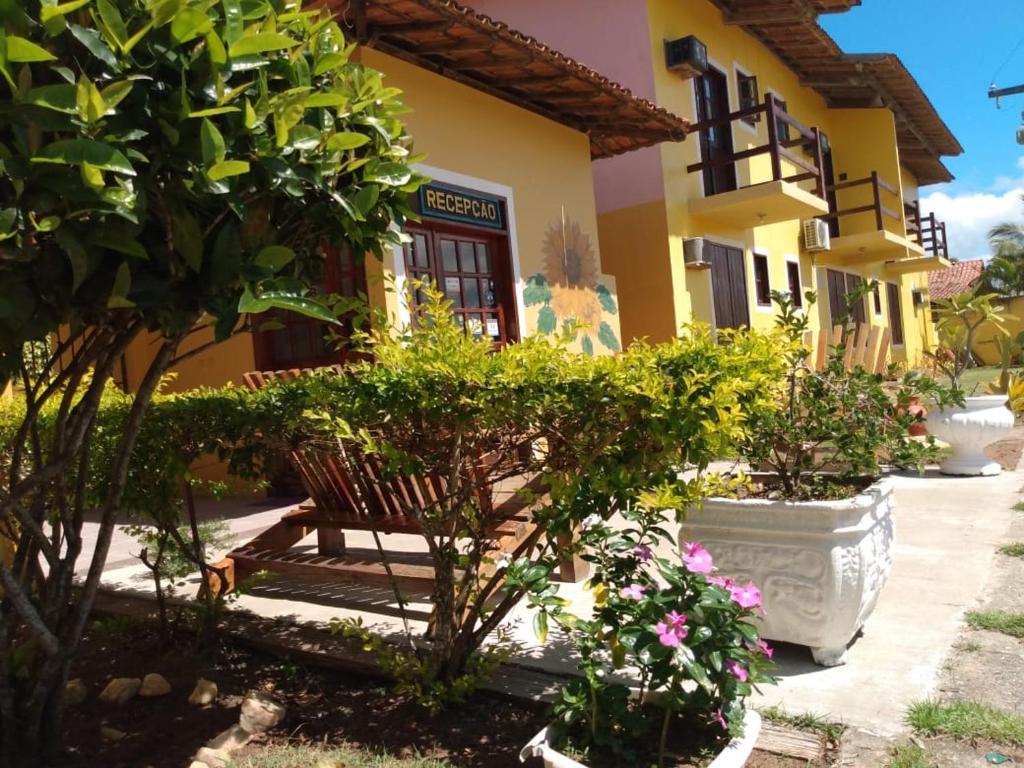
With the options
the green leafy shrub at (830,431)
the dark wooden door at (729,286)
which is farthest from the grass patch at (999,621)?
the dark wooden door at (729,286)

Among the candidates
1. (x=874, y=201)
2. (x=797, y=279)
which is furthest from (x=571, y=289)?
(x=874, y=201)

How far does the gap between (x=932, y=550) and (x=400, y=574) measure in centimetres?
317

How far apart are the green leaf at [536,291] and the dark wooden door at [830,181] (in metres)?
10.5

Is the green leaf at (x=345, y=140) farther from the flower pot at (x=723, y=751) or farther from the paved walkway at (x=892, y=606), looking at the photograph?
the paved walkway at (x=892, y=606)

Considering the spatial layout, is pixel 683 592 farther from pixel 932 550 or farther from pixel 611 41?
pixel 611 41

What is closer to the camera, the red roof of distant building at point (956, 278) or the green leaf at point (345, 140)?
the green leaf at point (345, 140)

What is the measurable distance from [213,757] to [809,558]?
2.20 m

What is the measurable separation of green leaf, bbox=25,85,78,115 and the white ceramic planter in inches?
277

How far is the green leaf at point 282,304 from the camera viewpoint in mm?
1776

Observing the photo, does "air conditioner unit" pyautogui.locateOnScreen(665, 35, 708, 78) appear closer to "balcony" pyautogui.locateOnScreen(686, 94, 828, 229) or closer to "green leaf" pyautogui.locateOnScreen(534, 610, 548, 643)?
"balcony" pyautogui.locateOnScreen(686, 94, 828, 229)

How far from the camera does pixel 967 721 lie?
2.36 meters

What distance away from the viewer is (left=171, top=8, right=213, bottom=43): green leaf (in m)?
1.69

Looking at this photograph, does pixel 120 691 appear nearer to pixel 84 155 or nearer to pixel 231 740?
pixel 231 740

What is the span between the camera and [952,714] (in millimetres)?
2404
